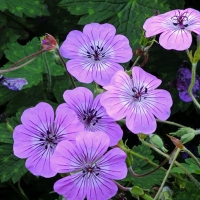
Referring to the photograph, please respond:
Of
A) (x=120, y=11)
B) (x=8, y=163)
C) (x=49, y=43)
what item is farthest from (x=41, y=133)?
(x=120, y=11)

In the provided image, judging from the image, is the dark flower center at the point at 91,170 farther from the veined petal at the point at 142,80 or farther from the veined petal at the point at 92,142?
the veined petal at the point at 142,80

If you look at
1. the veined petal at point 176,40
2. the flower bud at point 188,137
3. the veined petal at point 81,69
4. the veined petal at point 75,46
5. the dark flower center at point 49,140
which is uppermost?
the veined petal at point 176,40

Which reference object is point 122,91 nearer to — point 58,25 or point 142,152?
point 142,152

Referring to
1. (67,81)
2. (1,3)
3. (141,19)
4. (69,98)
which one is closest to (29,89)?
(67,81)

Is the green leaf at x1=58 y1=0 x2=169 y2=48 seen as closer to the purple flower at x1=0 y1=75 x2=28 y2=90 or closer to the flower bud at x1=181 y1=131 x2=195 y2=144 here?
the purple flower at x1=0 y1=75 x2=28 y2=90

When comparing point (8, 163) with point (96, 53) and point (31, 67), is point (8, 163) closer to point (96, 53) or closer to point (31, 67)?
point (31, 67)

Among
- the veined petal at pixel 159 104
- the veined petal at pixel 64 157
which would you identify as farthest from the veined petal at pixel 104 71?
the veined petal at pixel 64 157

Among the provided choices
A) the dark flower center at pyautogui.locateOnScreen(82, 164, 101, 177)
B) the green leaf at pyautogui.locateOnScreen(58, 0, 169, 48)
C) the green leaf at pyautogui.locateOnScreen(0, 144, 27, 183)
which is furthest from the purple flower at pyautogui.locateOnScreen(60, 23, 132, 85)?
the green leaf at pyautogui.locateOnScreen(58, 0, 169, 48)
